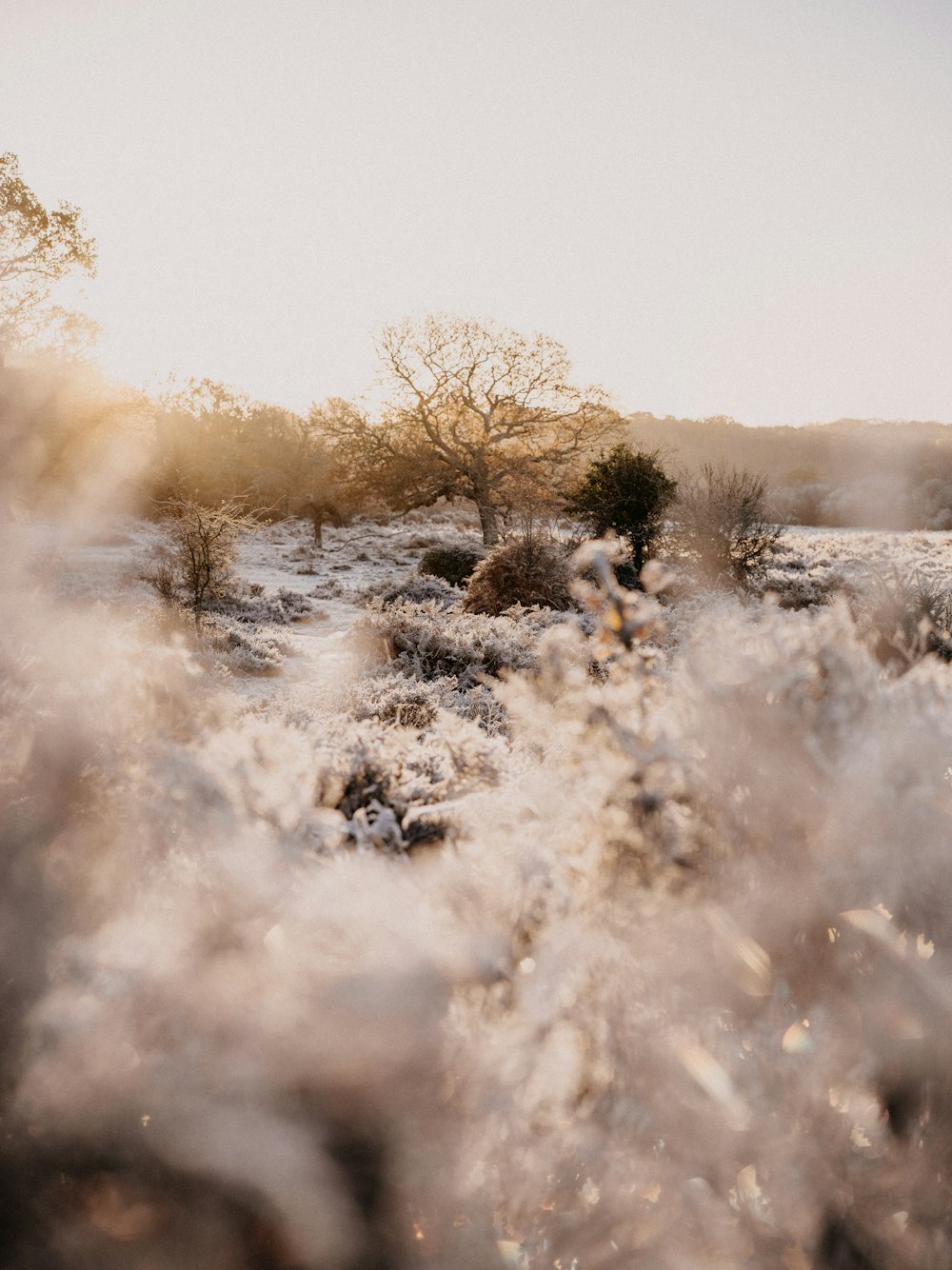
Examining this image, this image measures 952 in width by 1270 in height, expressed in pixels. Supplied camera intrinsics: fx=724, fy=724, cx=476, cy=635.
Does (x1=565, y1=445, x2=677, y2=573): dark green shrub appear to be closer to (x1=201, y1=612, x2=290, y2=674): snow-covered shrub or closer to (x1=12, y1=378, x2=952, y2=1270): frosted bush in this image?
(x1=201, y1=612, x2=290, y2=674): snow-covered shrub

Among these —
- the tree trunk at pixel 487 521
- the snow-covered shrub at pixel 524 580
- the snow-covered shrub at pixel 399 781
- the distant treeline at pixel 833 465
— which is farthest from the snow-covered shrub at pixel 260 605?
the distant treeline at pixel 833 465

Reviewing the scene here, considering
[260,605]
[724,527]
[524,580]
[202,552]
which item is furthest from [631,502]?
[202,552]

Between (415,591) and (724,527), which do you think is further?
(415,591)

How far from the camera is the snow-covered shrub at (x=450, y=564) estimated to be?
17.8 m

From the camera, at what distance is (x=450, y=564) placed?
18.1 metres

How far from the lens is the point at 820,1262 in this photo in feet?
5.05

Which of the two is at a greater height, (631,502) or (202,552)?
(631,502)

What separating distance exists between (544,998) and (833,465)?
56957mm

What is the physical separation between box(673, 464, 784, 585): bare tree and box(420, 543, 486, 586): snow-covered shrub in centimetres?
514

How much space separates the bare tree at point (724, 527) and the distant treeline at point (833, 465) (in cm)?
320

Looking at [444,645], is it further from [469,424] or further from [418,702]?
[469,424]

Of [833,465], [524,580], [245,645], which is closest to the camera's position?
[245,645]

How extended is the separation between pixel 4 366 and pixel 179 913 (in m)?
20.4

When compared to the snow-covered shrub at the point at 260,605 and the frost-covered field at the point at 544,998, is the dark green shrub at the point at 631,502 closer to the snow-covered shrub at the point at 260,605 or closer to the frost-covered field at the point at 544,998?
the snow-covered shrub at the point at 260,605
